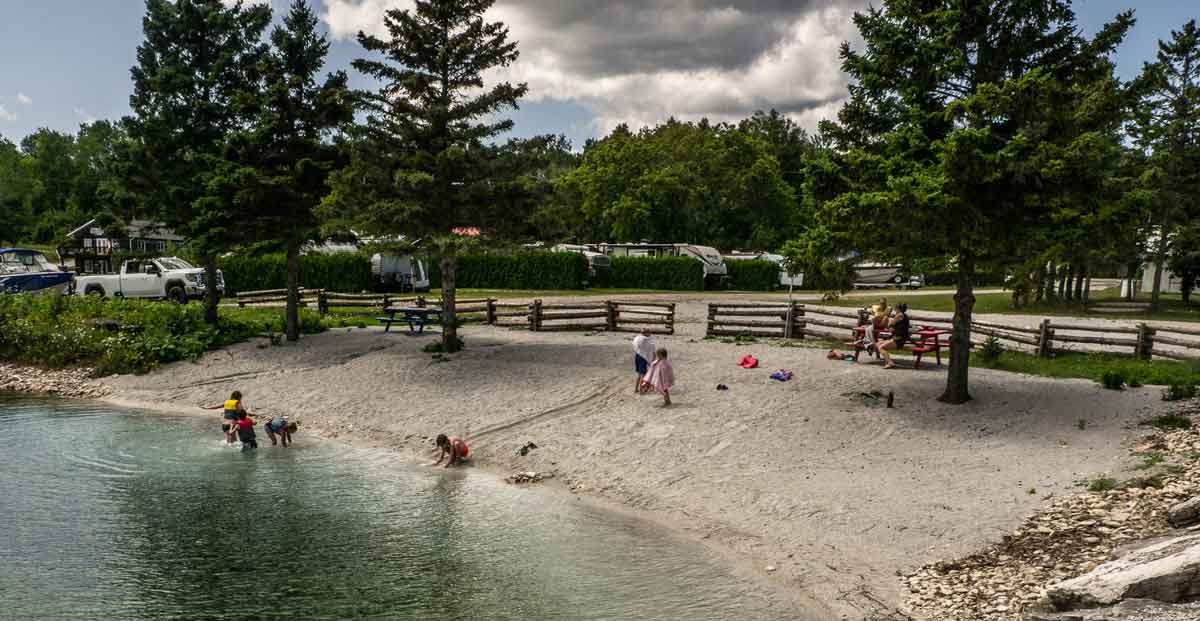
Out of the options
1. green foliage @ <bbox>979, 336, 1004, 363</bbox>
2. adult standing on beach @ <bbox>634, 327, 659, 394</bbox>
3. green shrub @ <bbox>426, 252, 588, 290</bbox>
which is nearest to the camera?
adult standing on beach @ <bbox>634, 327, 659, 394</bbox>

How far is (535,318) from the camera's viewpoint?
2719 centimetres

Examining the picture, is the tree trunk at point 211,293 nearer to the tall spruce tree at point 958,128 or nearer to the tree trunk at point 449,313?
the tree trunk at point 449,313

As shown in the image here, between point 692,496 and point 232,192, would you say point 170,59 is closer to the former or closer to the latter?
point 232,192

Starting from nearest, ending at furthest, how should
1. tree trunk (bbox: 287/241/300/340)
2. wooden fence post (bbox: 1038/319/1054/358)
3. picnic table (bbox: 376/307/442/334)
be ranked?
wooden fence post (bbox: 1038/319/1054/358), tree trunk (bbox: 287/241/300/340), picnic table (bbox: 376/307/442/334)

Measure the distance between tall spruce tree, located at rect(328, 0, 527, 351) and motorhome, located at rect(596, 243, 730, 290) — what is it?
27969 millimetres

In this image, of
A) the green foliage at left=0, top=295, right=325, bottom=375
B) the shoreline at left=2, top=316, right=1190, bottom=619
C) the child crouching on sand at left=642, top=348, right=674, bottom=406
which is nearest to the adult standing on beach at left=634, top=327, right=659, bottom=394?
the child crouching on sand at left=642, top=348, right=674, bottom=406

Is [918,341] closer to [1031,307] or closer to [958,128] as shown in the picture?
[958,128]

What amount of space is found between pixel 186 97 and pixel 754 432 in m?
Answer: 21.8

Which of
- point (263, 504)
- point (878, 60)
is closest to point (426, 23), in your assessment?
point (878, 60)

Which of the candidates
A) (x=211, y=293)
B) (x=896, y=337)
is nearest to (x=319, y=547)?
(x=896, y=337)

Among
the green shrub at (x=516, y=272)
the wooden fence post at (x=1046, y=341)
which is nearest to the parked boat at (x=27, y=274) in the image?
the green shrub at (x=516, y=272)

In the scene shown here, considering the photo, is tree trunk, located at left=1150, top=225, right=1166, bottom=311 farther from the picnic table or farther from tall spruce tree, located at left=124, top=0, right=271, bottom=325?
tall spruce tree, located at left=124, top=0, right=271, bottom=325

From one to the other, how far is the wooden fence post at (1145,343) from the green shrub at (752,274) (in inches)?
1252

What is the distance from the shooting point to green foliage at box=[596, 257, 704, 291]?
4903cm
